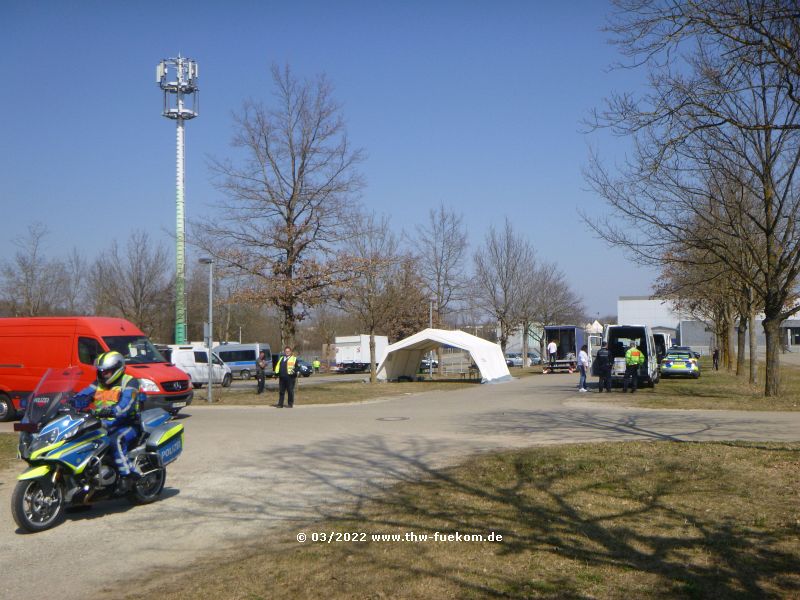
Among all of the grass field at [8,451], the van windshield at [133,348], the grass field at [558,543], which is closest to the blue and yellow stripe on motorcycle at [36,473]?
the grass field at [558,543]

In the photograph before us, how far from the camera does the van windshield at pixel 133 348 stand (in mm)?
18859

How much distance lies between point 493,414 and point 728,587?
550 inches

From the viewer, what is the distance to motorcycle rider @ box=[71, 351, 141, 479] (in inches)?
324

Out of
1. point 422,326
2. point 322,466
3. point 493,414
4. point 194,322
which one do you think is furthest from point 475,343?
point 194,322

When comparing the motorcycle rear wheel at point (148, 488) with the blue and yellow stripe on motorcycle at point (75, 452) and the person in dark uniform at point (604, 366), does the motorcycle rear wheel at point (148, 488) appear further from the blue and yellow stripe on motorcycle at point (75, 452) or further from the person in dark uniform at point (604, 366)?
the person in dark uniform at point (604, 366)

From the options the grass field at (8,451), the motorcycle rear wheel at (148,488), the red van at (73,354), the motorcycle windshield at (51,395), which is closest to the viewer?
the motorcycle windshield at (51,395)

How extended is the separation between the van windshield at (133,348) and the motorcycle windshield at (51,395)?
383 inches

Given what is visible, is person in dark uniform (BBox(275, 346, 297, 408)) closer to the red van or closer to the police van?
the red van

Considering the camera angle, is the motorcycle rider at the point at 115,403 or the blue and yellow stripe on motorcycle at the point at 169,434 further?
the blue and yellow stripe on motorcycle at the point at 169,434

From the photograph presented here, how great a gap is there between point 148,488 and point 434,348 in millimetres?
28991

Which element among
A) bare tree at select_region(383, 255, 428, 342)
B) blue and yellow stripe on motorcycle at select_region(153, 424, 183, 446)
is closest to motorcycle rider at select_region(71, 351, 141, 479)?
blue and yellow stripe on motorcycle at select_region(153, 424, 183, 446)

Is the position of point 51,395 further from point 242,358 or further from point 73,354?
point 242,358

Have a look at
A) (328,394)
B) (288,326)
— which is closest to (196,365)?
(288,326)

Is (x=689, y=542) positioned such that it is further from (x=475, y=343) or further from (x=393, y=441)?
(x=475, y=343)
